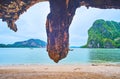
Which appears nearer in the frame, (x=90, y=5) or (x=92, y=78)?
(x=90, y=5)

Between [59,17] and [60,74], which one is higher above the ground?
[59,17]

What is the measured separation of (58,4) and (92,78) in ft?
20.5

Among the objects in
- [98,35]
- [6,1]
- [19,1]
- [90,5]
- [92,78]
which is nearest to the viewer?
[6,1]

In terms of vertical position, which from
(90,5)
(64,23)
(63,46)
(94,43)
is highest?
(90,5)

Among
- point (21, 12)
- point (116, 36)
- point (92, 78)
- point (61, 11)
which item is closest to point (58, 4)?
point (61, 11)

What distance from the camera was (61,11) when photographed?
444 inches

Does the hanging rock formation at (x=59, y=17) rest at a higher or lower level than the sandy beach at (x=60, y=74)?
higher

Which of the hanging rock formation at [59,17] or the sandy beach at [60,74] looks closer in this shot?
the hanging rock formation at [59,17]

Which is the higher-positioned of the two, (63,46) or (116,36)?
(63,46)

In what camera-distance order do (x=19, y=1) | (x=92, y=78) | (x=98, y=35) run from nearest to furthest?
(x=19, y=1) → (x=92, y=78) → (x=98, y=35)

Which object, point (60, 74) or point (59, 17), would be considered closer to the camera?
point (59, 17)

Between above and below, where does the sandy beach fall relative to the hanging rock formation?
below

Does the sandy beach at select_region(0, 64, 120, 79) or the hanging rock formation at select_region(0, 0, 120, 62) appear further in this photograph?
the sandy beach at select_region(0, 64, 120, 79)

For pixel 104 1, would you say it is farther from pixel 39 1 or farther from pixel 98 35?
pixel 98 35
